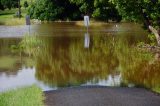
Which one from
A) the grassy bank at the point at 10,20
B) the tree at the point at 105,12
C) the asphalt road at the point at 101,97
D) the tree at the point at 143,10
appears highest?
the tree at the point at 143,10

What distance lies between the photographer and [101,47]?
38469 mm

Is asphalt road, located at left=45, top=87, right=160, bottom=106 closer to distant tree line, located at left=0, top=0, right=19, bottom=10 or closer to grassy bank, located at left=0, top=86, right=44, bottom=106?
grassy bank, located at left=0, top=86, right=44, bottom=106

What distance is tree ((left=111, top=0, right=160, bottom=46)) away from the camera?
33344mm

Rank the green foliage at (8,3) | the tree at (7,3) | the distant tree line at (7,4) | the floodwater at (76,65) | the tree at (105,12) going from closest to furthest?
the floodwater at (76,65), the tree at (105,12), the tree at (7,3), the green foliage at (8,3), the distant tree line at (7,4)

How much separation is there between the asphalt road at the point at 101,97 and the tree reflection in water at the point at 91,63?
2.51 metres

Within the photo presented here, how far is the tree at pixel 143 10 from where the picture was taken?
109 feet

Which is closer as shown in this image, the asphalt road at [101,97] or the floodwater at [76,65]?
the asphalt road at [101,97]

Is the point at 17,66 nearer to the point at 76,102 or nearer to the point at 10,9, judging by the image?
the point at 76,102

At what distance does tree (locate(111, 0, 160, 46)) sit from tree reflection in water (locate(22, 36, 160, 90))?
226cm

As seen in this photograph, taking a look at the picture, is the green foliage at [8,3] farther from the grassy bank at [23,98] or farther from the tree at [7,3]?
the grassy bank at [23,98]

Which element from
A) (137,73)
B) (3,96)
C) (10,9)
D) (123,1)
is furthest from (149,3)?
(10,9)

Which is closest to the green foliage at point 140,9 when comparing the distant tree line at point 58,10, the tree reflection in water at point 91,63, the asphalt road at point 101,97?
the tree reflection in water at point 91,63

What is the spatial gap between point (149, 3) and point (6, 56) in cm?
1072

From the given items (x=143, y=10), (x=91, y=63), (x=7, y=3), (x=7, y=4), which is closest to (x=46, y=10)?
(x=7, y=3)
